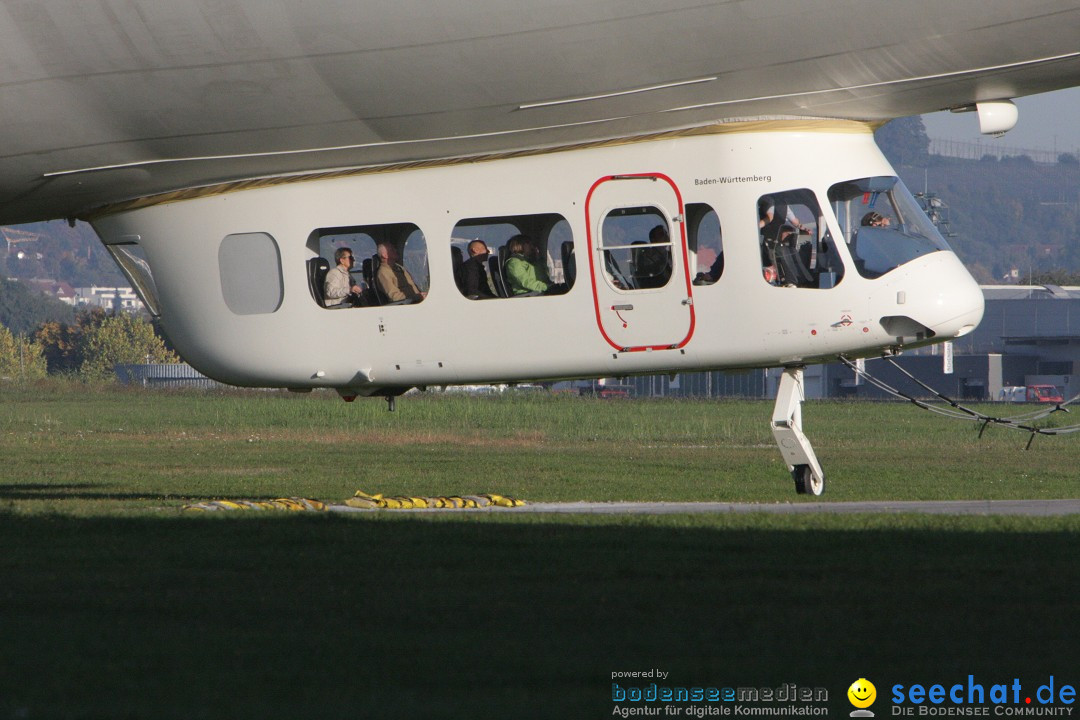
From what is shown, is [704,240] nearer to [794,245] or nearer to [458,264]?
[794,245]

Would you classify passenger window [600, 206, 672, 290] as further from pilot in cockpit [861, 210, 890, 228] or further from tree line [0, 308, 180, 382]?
tree line [0, 308, 180, 382]

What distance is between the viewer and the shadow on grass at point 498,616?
722 cm

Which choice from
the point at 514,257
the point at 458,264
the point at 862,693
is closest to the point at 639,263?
the point at 514,257

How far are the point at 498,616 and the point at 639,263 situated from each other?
5695mm

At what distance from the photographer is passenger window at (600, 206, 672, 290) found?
46.4 ft

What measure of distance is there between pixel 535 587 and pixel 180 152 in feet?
21.1

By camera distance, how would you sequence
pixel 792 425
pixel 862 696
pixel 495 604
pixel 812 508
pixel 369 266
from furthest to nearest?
pixel 812 508 → pixel 792 425 → pixel 369 266 → pixel 495 604 → pixel 862 696

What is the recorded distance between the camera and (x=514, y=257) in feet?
47.2

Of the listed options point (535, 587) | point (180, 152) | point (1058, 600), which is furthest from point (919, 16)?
point (180, 152)

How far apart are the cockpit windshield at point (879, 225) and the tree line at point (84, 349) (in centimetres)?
14595

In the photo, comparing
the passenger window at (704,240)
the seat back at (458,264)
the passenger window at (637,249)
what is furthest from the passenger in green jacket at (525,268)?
the passenger window at (704,240)

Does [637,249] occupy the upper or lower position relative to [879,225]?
lower

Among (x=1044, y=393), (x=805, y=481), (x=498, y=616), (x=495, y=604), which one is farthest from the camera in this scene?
(x=1044, y=393)

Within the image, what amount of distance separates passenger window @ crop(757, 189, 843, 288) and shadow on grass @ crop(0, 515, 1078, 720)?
2.61m
